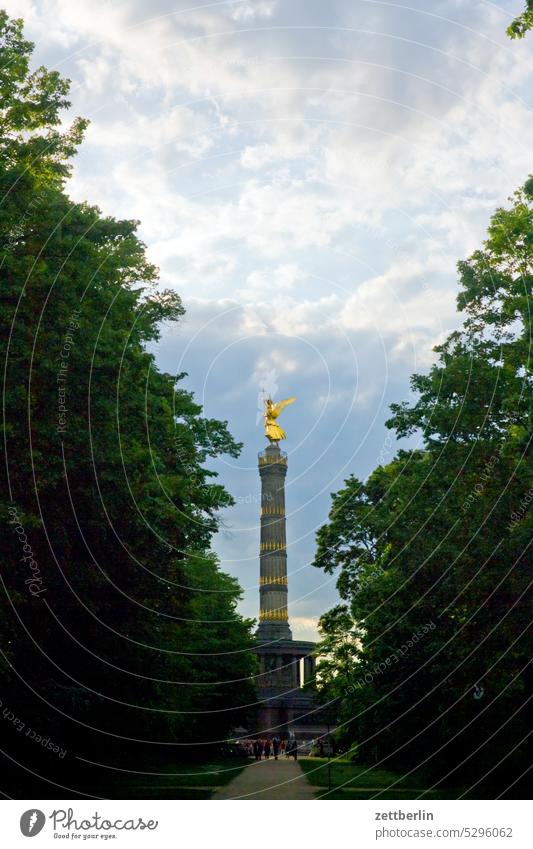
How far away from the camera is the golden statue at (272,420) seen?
90750 millimetres

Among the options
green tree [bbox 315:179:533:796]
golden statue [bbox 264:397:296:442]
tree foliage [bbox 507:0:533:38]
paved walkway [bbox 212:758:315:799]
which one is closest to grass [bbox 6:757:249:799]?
paved walkway [bbox 212:758:315:799]

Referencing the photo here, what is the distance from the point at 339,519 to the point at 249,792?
2674 centimetres

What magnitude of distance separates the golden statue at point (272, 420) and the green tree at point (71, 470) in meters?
59.4

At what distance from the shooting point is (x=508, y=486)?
24750 mm

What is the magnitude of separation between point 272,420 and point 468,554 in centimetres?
6669

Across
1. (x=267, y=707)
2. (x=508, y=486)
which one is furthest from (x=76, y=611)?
(x=267, y=707)

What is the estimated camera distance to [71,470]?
23688mm

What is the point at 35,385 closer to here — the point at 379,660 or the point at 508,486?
the point at 508,486

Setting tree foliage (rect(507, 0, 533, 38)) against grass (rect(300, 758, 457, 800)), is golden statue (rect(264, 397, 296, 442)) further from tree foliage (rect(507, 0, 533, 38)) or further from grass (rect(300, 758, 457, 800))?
tree foliage (rect(507, 0, 533, 38))

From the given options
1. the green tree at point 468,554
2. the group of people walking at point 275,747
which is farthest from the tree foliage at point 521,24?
the group of people walking at point 275,747

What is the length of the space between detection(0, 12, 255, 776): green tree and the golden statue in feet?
195

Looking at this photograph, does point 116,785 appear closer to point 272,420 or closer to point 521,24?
point 521,24

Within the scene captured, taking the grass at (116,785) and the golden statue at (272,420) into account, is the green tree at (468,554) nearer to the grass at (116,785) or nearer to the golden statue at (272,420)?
the grass at (116,785)

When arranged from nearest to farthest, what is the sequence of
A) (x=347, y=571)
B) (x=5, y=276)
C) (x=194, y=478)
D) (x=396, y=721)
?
(x=5, y=276) < (x=396, y=721) < (x=194, y=478) < (x=347, y=571)
